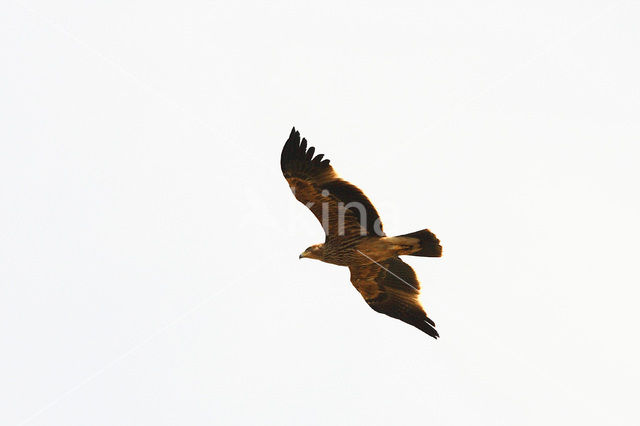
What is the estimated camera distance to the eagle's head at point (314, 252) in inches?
509

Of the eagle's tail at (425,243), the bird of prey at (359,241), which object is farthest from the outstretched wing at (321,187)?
the eagle's tail at (425,243)

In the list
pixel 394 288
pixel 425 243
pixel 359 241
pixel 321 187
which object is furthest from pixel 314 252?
pixel 425 243

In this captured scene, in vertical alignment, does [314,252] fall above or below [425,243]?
above

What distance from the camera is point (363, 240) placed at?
12695 mm

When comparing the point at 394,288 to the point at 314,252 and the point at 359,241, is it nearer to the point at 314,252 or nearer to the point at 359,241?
the point at 359,241

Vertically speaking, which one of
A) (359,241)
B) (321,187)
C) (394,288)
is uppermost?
(321,187)

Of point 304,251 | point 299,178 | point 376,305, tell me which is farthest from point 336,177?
point 376,305

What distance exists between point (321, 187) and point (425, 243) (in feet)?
5.80

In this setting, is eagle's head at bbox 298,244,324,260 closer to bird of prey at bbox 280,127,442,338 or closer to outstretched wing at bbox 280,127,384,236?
bird of prey at bbox 280,127,442,338

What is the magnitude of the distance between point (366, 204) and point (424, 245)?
3.55 ft

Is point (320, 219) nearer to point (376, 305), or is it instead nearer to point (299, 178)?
point (299, 178)

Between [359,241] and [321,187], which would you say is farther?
[359,241]

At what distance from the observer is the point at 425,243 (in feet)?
40.7

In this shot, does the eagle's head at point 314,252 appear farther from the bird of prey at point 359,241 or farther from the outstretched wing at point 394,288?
the outstretched wing at point 394,288
